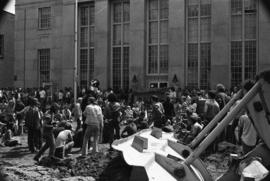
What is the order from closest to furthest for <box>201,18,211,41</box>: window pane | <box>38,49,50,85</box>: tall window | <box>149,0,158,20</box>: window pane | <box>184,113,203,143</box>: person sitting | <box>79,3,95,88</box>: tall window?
<box>184,113,203,143</box>: person sitting, <box>201,18,211,41</box>: window pane, <box>149,0,158,20</box>: window pane, <box>79,3,95,88</box>: tall window, <box>38,49,50,85</box>: tall window

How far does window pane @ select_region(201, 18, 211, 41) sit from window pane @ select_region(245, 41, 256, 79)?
302 centimetres

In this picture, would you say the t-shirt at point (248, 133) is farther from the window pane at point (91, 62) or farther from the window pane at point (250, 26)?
the window pane at point (91, 62)

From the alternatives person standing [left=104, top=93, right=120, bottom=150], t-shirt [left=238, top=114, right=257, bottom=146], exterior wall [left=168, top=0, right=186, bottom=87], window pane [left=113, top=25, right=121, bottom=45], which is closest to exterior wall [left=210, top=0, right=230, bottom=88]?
exterior wall [left=168, top=0, right=186, bottom=87]

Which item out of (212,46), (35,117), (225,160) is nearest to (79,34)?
(212,46)

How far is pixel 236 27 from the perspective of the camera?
87.6 ft

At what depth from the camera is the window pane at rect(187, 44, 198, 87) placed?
27763 millimetres

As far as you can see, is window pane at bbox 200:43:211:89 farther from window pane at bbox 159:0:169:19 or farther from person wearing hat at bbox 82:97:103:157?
person wearing hat at bbox 82:97:103:157

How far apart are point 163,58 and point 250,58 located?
269 inches

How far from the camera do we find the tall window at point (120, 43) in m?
30.5

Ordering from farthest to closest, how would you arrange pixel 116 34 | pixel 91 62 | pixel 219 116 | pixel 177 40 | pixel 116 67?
A: pixel 91 62 → pixel 116 34 → pixel 116 67 → pixel 177 40 → pixel 219 116

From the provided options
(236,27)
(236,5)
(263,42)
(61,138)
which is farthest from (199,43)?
(61,138)

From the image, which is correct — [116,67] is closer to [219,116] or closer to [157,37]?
[157,37]

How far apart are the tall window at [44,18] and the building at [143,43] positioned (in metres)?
0.09

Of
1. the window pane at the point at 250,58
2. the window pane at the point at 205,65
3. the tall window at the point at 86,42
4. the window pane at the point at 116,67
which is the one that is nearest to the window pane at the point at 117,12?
the tall window at the point at 86,42
